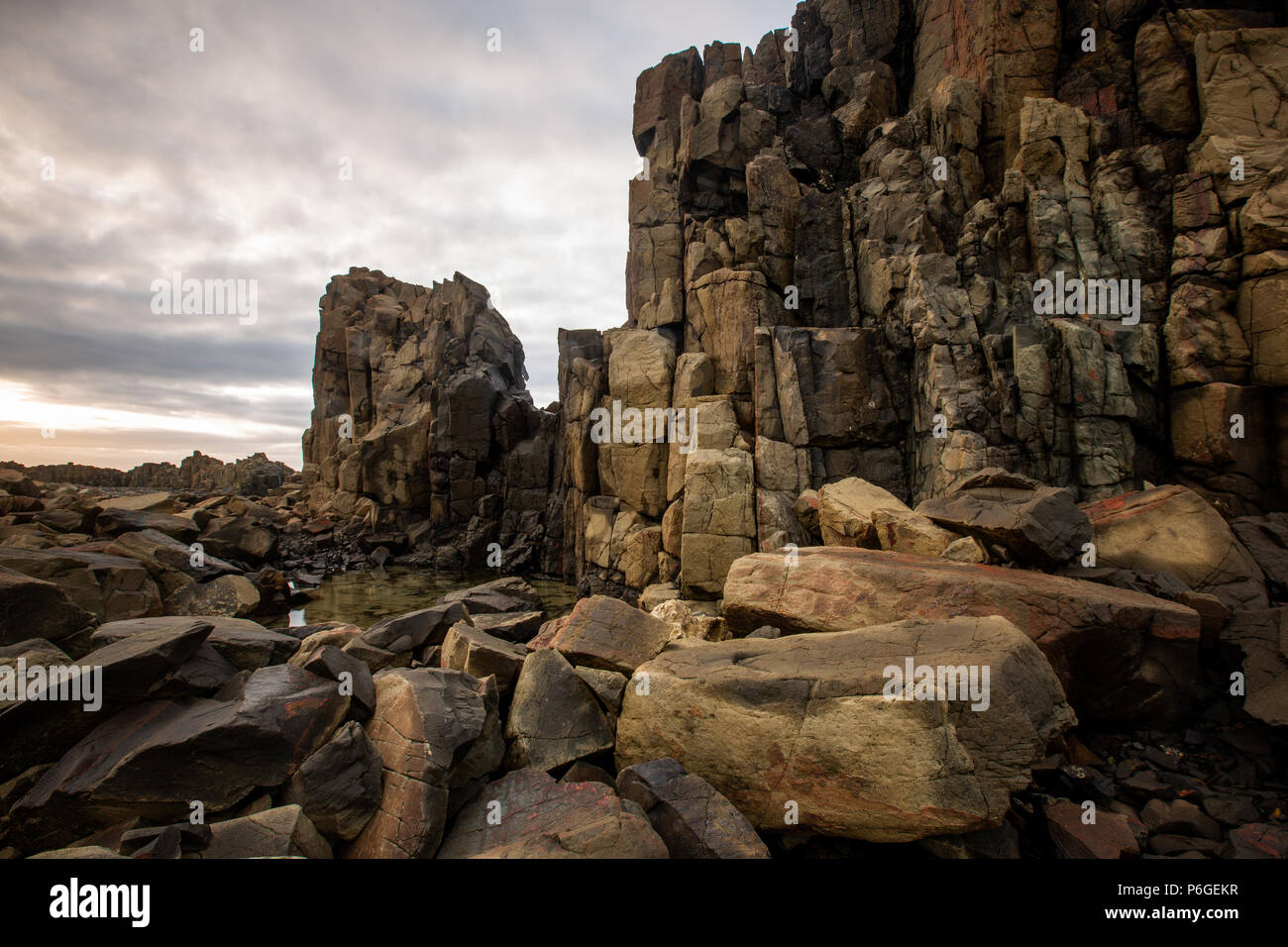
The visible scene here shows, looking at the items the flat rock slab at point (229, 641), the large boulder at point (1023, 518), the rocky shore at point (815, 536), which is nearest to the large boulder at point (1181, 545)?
the rocky shore at point (815, 536)

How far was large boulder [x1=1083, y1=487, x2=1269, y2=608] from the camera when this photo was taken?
921 centimetres

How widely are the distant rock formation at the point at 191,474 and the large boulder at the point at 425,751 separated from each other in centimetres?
7264

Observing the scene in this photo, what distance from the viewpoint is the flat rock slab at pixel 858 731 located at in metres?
4.98

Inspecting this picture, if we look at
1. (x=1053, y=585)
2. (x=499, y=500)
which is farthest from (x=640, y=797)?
(x=499, y=500)

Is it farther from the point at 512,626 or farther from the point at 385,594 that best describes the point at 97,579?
the point at 385,594

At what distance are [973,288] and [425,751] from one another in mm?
22521

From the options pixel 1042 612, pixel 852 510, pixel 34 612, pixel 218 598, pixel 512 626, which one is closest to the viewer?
pixel 34 612

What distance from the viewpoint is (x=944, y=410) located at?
18.4 metres

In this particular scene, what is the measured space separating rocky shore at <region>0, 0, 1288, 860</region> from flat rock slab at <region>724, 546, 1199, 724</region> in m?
0.05

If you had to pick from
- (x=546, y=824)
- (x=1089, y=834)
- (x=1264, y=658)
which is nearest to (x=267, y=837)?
(x=546, y=824)

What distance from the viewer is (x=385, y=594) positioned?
1093 inches
